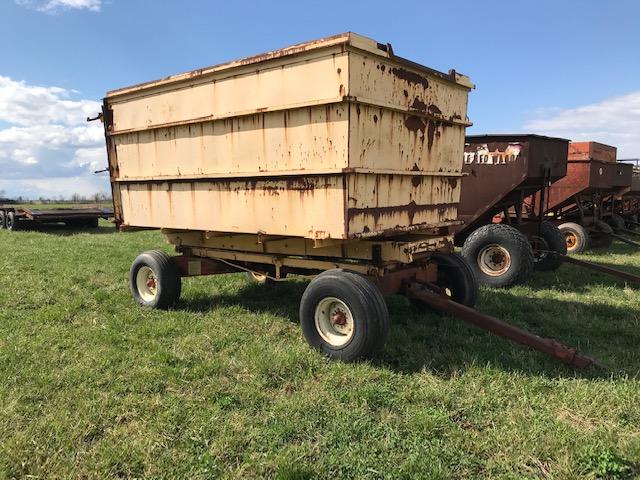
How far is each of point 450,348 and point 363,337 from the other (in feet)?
3.34

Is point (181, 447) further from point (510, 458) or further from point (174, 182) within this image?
point (174, 182)

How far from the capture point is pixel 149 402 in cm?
370

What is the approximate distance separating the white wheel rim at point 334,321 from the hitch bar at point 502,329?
934mm

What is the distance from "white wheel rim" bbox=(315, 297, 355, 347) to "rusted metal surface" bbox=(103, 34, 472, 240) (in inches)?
25.7

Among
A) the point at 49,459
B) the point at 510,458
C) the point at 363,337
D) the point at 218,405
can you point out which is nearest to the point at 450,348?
the point at 363,337

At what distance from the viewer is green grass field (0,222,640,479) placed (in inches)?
117

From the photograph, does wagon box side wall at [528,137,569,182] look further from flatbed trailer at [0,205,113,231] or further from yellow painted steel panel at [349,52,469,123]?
flatbed trailer at [0,205,113,231]

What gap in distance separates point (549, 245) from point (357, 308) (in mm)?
5406

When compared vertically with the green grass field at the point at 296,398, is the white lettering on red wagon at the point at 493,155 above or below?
above

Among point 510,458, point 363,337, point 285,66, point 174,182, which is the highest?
point 285,66

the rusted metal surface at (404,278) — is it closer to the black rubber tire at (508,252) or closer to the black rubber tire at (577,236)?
the black rubber tire at (508,252)

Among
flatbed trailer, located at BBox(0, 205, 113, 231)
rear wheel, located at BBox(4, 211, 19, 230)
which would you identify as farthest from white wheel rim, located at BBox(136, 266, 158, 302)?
rear wheel, located at BBox(4, 211, 19, 230)

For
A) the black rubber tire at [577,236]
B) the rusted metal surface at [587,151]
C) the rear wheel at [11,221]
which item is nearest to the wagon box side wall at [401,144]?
the rusted metal surface at [587,151]

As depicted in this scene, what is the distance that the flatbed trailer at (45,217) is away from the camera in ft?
57.1
